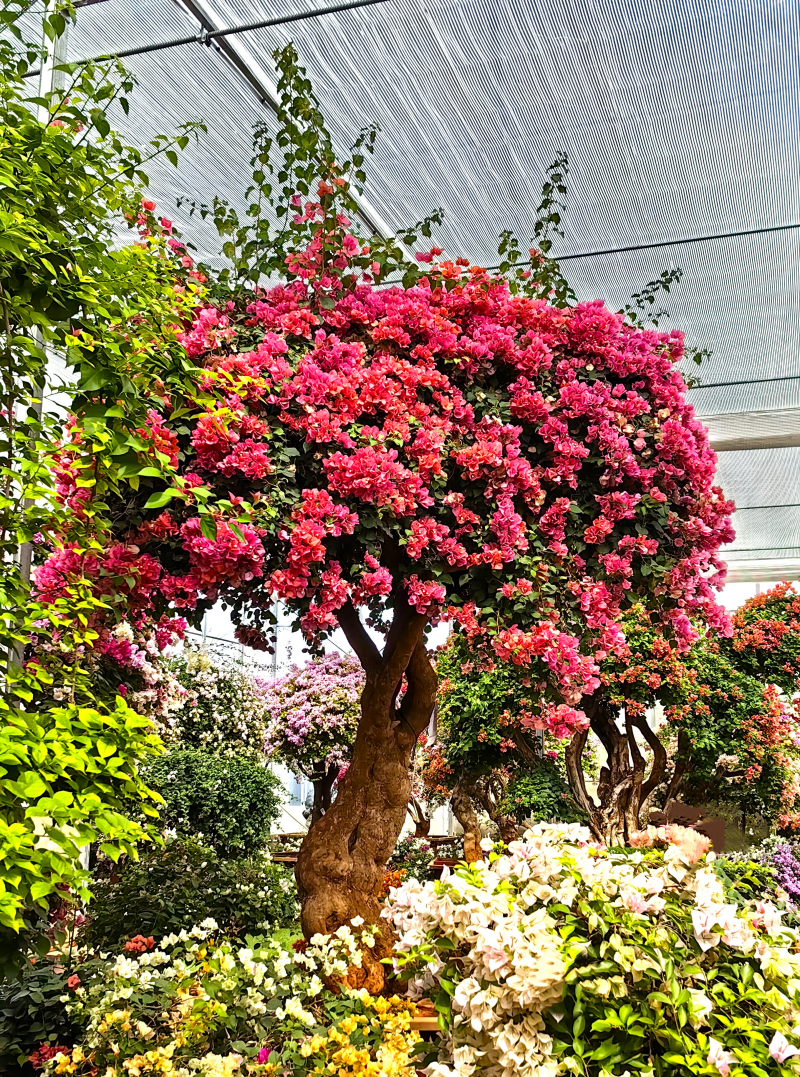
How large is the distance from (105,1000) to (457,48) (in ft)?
11.2

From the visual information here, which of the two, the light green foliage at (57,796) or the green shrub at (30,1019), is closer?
the light green foliage at (57,796)

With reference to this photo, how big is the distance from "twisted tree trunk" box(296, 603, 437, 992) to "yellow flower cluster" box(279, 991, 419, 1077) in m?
0.57

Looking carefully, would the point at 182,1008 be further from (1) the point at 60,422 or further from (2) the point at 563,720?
(1) the point at 60,422

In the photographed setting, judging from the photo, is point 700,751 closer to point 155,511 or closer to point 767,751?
point 767,751

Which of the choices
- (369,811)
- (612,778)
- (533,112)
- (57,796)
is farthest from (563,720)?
(612,778)

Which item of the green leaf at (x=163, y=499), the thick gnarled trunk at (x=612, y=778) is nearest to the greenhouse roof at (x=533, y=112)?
the green leaf at (x=163, y=499)

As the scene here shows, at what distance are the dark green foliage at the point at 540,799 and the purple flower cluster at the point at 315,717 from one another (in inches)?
52.6

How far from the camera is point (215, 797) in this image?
6906 mm

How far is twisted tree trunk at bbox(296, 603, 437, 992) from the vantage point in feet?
9.73

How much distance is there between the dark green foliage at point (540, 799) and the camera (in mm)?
6285

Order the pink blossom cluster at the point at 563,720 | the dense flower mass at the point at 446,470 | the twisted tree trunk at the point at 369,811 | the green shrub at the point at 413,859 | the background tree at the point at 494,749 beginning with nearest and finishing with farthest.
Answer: the dense flower mass at the point at 446,470 → the pink blossom cluster at the point at 563,720 → the twisted tree trunk at the point at 369,811 → the background tree at the point at 494,749 → the green shrub at the point at 413,859

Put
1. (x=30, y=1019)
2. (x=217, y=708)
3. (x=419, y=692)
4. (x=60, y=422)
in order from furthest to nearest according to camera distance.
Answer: (x=217, y=708) → (x=419, y=692) → (x=30, y=1019) → (x=60, y=422)

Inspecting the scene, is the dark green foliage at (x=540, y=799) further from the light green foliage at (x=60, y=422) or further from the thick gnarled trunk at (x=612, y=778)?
the light green foliage at (x=60, y=422)

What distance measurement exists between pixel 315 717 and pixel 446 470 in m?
4.56
